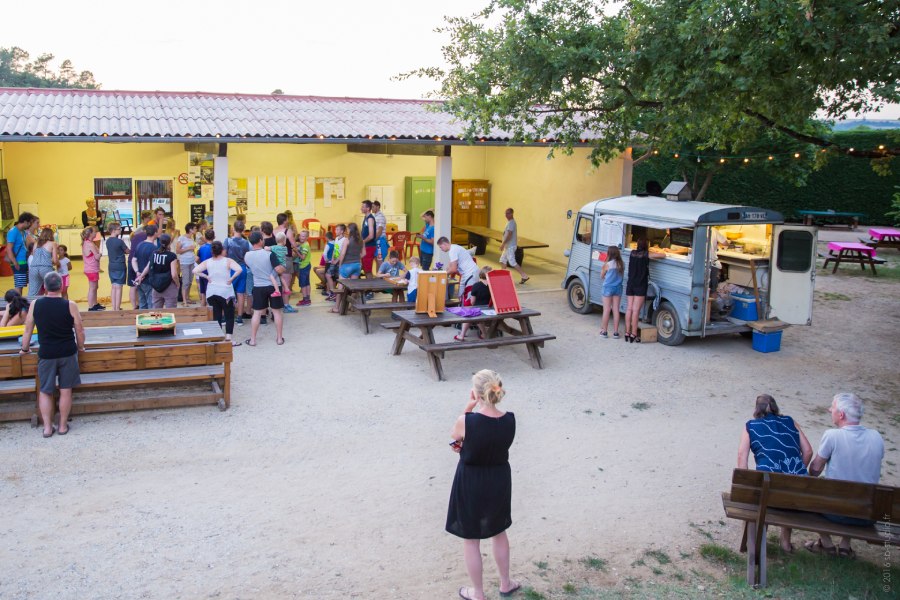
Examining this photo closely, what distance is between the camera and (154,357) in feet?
29.8

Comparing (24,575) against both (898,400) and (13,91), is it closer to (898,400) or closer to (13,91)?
(898,400)

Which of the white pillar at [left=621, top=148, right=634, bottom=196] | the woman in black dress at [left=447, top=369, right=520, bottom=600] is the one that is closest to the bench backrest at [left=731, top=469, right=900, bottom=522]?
the woman in black dress at [left=447, top=369, right=520, bottom=600]

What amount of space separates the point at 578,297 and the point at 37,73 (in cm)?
4761

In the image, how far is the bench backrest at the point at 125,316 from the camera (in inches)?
392

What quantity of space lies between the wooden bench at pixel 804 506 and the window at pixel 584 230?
848 cm

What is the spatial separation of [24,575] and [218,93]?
42.2ft

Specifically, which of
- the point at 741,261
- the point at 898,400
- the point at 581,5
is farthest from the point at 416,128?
the point at 898,400

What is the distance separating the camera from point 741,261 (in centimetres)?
1247

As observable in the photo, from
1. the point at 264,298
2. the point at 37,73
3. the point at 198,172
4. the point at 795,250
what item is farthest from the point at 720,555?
the point at 37,73

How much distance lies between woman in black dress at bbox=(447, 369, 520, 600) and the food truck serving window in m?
8.14

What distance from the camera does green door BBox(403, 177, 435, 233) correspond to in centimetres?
2052

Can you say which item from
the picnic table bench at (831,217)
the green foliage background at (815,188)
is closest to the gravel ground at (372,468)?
the picnic table bench at (831,217)

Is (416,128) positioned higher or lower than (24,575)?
higher

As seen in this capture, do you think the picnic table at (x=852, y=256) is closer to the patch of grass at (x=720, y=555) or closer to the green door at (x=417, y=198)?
the green door at (x=417, y=198)
